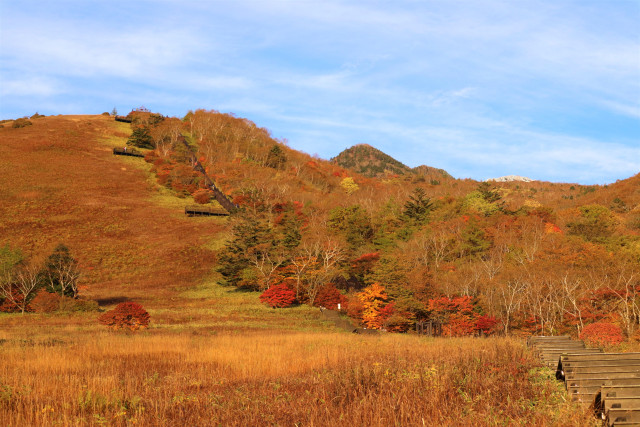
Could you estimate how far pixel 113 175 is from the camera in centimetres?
9194

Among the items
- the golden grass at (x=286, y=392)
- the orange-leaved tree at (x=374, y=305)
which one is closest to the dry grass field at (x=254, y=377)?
the golden grass at (x=286, y=392)

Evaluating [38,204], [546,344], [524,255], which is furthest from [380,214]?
[546,344]

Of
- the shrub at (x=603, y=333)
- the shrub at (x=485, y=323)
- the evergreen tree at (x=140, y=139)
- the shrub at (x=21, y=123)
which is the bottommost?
the shrub at (x=485, y=323)

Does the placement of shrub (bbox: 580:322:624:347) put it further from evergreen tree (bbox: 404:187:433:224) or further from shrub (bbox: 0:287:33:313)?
evergreen tree (bbox: 404:187:433:224)

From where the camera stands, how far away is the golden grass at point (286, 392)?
772cm

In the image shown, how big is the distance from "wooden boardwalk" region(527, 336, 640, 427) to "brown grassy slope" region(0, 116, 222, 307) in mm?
40645

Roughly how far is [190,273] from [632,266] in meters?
43.4

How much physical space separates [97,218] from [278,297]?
143 feet

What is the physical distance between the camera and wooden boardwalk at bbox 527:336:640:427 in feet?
21.0

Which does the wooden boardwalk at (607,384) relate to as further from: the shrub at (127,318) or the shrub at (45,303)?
the shrub at (45,303)

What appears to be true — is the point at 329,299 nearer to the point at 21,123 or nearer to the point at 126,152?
the point at 126,152

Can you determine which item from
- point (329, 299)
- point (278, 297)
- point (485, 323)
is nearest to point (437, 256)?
point (329, 299)

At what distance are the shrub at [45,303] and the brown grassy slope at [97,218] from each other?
6.81m

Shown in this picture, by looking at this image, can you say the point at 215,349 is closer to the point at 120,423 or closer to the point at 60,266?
the point at 120,423
